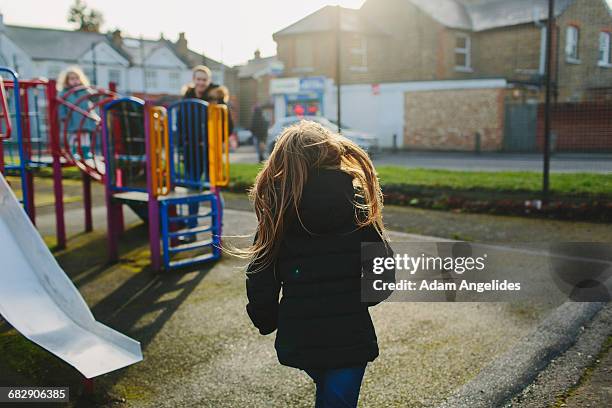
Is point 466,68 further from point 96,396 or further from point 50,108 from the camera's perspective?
point 96,396

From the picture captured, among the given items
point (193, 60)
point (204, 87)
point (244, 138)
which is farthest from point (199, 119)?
point (193, 60)

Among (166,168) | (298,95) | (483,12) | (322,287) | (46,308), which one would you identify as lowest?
(46,308)

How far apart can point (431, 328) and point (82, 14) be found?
72.0 meters

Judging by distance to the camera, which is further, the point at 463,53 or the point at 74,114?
the point at 463,53

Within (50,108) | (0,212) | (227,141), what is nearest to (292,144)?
(0,212)

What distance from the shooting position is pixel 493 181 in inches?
418

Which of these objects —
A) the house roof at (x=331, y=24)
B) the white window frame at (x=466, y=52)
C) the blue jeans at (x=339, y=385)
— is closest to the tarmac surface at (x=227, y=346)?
the blue jeans at (x=339, y=385)

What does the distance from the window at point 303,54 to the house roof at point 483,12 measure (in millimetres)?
5829

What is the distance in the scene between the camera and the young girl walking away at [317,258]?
219 cm

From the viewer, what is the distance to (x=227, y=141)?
6.58m

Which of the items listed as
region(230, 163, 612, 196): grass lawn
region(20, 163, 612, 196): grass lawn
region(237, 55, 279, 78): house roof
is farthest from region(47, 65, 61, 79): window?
region(230, 163, 612, 196): grass lawn

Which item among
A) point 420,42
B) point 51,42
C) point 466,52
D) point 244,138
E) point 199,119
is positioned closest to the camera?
point 199,119

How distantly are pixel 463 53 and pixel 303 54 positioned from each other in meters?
8.50

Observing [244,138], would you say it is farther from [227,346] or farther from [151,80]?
[227,346]
